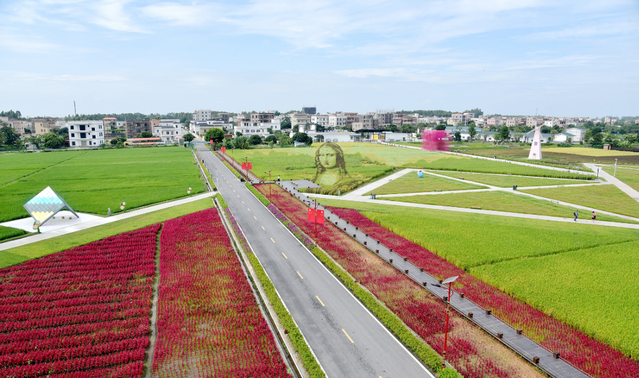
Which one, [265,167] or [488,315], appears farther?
[265,167]

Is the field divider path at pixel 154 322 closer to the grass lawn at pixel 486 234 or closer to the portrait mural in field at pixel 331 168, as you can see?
the grass lawn at pixel 486 234

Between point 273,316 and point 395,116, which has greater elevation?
point 395,116

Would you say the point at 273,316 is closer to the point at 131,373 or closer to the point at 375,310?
the point at 375,310

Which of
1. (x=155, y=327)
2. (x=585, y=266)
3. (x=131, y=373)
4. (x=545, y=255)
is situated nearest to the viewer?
(x=131, y=373)

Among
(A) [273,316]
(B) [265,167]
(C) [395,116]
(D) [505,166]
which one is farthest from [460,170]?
(C) [395,116]

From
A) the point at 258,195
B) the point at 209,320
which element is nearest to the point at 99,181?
the point at 258,195

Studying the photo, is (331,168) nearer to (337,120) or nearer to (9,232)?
(9,232)

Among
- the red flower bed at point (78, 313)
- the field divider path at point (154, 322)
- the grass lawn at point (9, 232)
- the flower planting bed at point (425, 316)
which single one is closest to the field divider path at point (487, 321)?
the flower planting bed at point (425, 316)

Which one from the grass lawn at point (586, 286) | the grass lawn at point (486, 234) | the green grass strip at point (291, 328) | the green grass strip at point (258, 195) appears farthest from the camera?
the green grass strip at point (258, 195)
